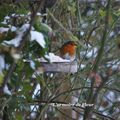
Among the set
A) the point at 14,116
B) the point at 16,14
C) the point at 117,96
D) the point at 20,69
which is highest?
the point at 16,14

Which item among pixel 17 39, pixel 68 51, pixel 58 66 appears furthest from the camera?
pixel 68 51

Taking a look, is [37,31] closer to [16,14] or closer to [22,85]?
[22,85]

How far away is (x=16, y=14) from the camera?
2174mm

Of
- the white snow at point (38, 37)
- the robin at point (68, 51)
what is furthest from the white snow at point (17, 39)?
the robin at point (68, 51)

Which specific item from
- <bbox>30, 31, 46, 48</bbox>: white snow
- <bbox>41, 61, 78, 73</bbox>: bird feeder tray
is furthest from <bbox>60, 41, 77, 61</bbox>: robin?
<bbox>30, 31, 46, 48</bbox>: white snow

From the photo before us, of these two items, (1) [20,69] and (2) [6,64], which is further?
(1) [20,69]

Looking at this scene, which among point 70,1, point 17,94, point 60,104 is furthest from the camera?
point 70,1

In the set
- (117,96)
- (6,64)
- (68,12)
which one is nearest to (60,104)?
(6,64)

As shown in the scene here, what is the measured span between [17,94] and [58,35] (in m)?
1.62

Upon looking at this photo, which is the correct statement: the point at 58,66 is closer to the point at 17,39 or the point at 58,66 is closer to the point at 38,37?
the point at 38,37

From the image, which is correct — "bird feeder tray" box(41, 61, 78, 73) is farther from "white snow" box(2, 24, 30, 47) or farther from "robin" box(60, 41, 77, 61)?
"white snow" box(2, 24, 30, 47)

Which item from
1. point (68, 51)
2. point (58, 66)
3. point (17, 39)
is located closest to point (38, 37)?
point (17, 39)

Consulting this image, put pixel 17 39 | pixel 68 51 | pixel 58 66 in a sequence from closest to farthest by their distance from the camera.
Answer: pixel 17 39 → pixel 58 66 → pixel 68 51

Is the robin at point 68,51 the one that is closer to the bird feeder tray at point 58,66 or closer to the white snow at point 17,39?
the bird feeder tray at point 58,66
